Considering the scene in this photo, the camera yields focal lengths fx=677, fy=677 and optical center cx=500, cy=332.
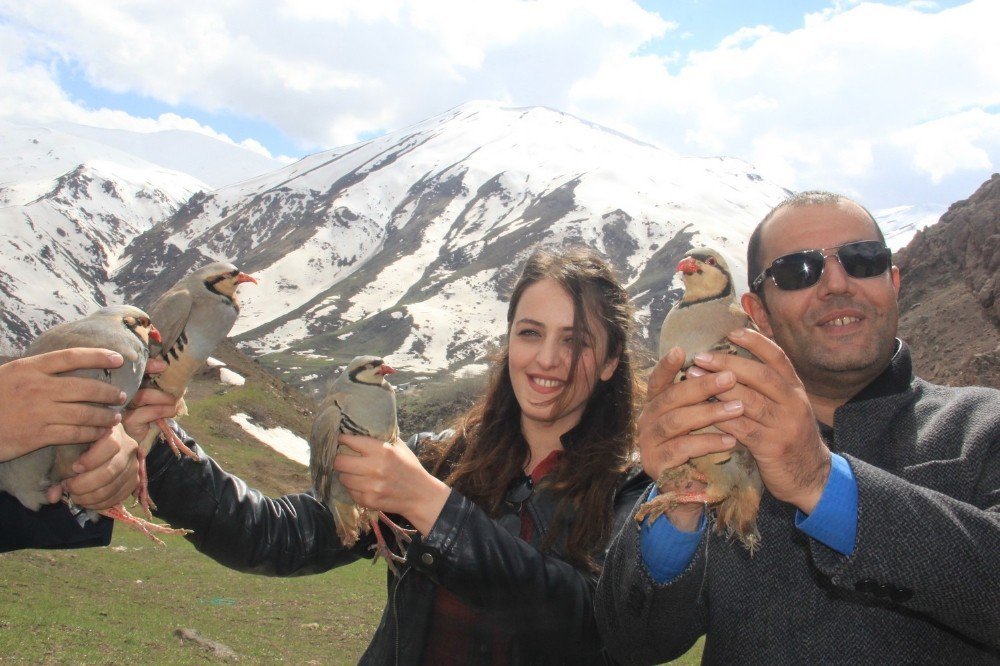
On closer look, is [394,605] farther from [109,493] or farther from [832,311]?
[832,311]

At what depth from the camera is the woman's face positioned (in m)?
4.64

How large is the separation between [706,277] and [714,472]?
121 cm

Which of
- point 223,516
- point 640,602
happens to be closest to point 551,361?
point 640,602

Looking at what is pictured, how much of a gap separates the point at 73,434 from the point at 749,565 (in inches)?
143

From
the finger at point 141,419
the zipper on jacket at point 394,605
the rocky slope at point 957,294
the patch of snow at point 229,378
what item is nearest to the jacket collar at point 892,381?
the zipper on jacket at point 394,605

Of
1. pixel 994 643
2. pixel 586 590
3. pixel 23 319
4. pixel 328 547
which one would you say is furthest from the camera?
pixel 23 319

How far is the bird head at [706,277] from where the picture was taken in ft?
13.0

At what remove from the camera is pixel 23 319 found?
129625mm

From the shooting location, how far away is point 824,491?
114 inches

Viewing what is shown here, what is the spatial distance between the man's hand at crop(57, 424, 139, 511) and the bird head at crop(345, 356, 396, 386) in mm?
1518

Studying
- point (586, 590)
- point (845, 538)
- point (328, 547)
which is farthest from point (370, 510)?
point (845, 538)

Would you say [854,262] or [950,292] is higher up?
[950,292]

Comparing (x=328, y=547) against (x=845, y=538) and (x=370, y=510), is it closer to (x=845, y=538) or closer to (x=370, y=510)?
(x=370, y=510)

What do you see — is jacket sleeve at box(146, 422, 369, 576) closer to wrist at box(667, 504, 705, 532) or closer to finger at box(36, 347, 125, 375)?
finger at box(36, 347, 125, 375)
